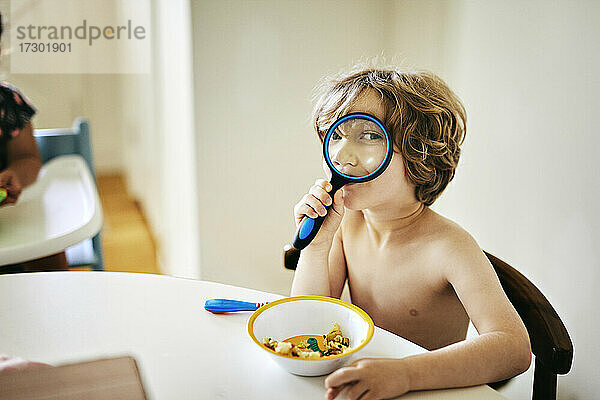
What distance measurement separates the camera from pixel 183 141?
210 centimetres

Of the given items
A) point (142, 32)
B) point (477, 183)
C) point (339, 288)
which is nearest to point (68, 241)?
point (339, 288)

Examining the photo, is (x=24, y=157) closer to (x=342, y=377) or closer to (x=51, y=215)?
(x=51, y=215)

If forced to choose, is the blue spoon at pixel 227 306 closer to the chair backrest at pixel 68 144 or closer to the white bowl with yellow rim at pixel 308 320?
the white bowl with yellow rim at pixel 308 320

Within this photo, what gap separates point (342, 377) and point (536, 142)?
91 cm

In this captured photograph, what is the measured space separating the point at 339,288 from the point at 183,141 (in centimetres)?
105

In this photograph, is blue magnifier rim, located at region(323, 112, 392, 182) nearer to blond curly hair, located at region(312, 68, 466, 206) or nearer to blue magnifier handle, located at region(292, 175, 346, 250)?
blue magnifier handle, located at region(292, 175, 346, 250)

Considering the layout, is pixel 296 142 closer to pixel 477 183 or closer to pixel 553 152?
pixel 477 183

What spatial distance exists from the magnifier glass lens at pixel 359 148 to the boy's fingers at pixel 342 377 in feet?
1.09

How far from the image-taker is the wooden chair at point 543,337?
92cm

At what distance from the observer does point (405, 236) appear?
114 centimetres

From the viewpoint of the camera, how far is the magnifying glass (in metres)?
0.93

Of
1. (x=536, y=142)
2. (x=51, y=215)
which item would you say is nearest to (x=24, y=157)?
(x=51, y=215)

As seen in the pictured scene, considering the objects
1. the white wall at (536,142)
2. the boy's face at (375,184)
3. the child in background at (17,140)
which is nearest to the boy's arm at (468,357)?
the boy's face at (375,184)

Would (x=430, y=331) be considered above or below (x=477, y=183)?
below
